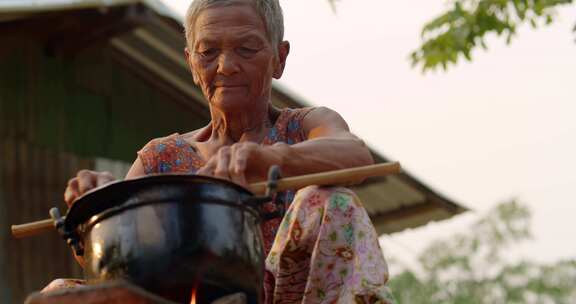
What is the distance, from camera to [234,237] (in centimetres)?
316

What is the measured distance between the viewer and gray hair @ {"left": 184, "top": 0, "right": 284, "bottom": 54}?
13.5 ft

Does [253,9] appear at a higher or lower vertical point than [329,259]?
higher

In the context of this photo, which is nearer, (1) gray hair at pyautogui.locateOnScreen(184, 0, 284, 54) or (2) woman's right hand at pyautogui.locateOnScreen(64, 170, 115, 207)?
(2) woman's right hand at pyautogui.locateOnScreen(64, 170, 115, 207)

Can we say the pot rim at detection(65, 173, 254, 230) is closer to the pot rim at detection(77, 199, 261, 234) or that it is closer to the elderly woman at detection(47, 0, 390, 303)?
the pot rim at detection(77, 199, 261, 234)

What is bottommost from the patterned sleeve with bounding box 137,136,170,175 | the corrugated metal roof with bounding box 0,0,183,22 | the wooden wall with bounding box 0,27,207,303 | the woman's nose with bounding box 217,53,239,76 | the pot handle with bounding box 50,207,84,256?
the wooden wall with bounding box 0,27,207,303

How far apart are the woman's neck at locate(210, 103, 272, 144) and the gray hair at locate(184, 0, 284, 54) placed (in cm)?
23

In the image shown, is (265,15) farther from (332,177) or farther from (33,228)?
(33,228)

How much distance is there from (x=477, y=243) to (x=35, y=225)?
97.9ft

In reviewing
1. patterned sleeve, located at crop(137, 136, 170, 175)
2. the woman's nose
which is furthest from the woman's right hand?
patterned sleeve, located at crop(137, 136, 170, 175)

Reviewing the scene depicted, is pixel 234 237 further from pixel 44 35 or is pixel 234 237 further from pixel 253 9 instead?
pixel 44 35

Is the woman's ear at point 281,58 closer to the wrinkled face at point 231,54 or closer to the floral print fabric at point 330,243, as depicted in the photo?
the wrinkled face at point 231,54

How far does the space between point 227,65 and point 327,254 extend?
786 mm

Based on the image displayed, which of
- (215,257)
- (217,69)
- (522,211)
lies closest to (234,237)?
(215,257)

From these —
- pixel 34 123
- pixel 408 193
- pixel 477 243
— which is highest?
pixel 34 123
